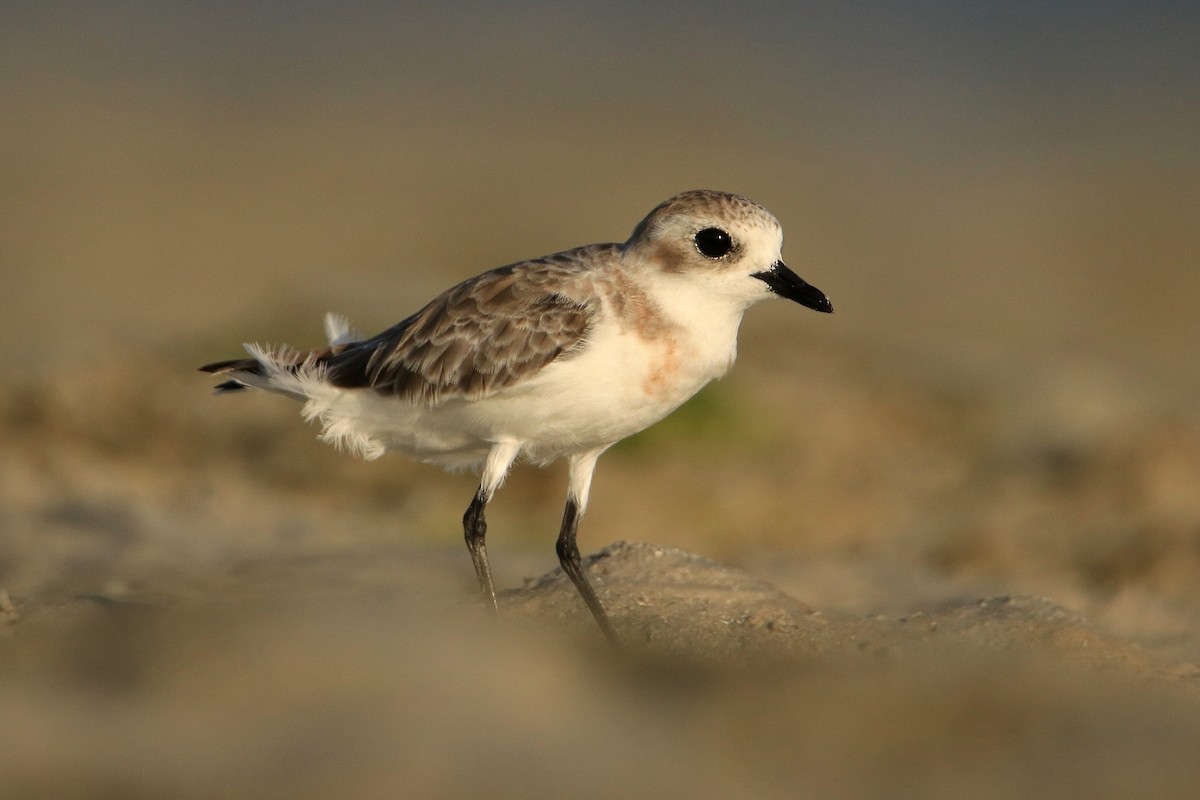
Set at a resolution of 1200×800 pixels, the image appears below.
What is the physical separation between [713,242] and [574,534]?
1.57 m

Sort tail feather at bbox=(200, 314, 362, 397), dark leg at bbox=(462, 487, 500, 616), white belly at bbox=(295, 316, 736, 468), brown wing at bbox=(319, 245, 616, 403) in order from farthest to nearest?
tail feather at bbox=(200, 314, 362, 397) < dark leg at bbox=(462, 487, 500, 616) < brown wing at bbox=(319, 245, 616, 403) < white belly at bbox=(295, 316, 736, 468)

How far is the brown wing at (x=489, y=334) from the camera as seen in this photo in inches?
251

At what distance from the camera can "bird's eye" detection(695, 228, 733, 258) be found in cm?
640

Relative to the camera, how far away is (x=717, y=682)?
5.39m

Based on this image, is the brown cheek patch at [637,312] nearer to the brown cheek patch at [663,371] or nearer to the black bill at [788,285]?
the brown cheek patch at [663,371]

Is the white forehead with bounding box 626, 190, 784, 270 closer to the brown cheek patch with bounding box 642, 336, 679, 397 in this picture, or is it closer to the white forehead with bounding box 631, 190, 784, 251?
the white forehead with bounding box 631, 190, 784, 251

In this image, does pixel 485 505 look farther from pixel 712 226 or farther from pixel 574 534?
pixel 712 226

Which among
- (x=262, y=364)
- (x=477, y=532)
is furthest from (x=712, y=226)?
(x=262, y=364)

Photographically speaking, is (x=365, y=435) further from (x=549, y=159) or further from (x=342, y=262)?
(x=549, y=159)

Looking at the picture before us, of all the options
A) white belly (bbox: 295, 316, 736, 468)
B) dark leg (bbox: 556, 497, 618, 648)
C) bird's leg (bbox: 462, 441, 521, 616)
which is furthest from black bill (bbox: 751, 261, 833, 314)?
dark leg (bbox: 556, 497, 618, 648)

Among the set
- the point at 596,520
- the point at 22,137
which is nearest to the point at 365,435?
the point at 596,520

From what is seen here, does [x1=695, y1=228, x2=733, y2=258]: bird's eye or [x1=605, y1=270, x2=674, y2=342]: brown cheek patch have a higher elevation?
[x1=695, y1=228, x2=733, y2=258]: bird's eye

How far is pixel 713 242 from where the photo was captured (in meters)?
6.41

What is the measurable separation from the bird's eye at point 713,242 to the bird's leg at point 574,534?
1.10 m
